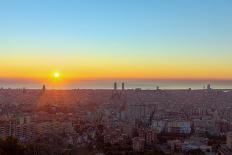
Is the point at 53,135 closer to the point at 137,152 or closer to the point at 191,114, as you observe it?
the point at 137,152

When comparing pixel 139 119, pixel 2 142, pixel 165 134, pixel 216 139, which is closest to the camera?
pixel 2 142

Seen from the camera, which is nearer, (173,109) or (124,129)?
(124,129)

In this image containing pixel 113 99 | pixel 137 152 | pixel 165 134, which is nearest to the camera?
pixel 137 152

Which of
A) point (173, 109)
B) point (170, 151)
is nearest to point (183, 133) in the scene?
point (170, 151)

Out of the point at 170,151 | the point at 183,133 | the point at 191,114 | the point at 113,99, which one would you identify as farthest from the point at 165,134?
the point at 113,99

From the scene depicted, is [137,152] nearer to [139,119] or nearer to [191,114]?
[139,119]

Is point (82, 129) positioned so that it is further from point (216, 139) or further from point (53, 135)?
point (216, 139)

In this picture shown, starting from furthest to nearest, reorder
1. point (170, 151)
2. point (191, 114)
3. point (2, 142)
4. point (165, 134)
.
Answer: point (191, 114)
point (165, 134)
point (170, 151)
point (2, 142)

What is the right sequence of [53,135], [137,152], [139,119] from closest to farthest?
[137,152] → [53,135] → [139,119]

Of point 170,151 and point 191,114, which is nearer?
point 170,151
